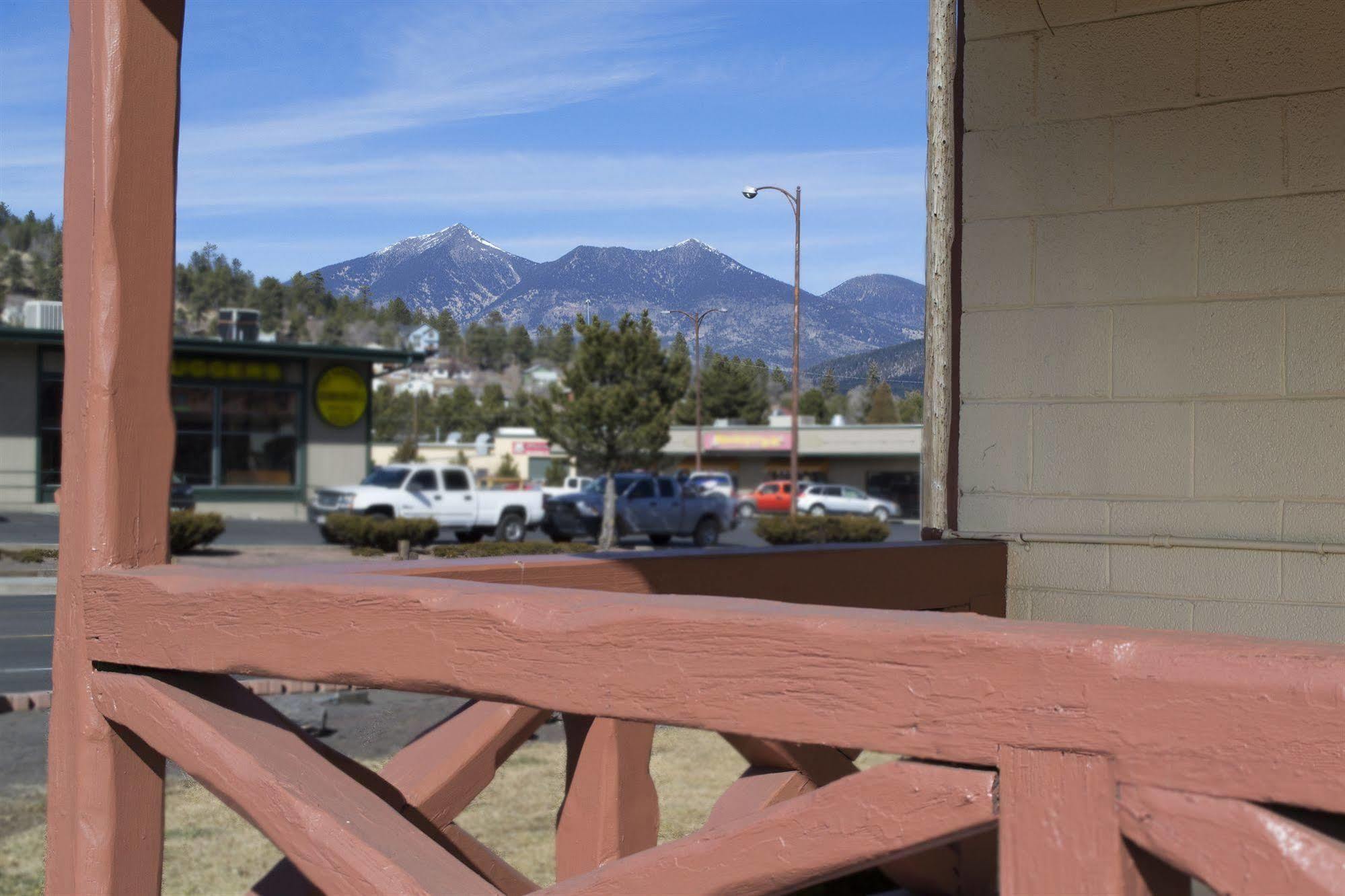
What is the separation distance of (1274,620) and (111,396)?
10.3 ft

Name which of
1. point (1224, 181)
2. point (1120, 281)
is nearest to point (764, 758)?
point (1120, 281)

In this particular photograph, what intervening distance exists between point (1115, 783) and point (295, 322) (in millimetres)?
7522

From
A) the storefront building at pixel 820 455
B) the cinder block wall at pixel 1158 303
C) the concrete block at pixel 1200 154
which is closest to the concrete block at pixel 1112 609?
the cinder block wall at pixel 1158 303

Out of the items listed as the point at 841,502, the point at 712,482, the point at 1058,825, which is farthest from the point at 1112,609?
the point at 841,502

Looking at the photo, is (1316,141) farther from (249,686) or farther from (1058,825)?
(249,686)

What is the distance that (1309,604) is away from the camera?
3844 mm

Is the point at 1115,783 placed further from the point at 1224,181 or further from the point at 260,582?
the point at 1224,181

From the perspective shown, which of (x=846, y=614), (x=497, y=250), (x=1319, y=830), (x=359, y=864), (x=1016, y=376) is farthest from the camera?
(x=1016, y=376)

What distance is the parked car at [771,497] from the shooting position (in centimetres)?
3928

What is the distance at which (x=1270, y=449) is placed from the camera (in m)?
3.85

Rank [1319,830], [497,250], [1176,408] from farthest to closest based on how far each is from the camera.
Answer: [1176,408] → [497,250] → [1319,830]

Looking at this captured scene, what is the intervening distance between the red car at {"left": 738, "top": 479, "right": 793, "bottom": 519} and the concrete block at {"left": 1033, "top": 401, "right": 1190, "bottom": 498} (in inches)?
1364

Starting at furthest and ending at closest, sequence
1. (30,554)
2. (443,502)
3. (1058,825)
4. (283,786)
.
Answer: (443,502) → (30,554) → (283,786) → (1058,825)

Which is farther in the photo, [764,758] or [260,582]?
[764,758]
